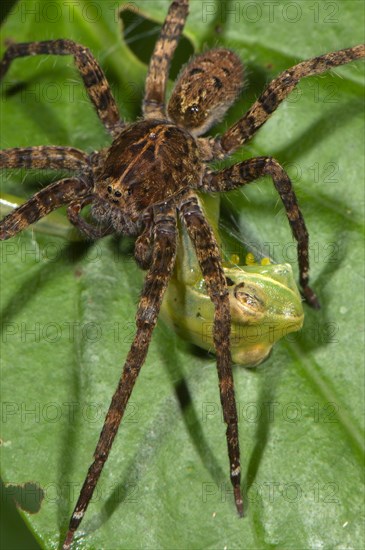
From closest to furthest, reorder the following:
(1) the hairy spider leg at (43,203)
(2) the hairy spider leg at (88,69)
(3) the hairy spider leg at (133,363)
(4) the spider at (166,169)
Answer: (3) the hairy spider leg at (133,363)
(4) the spider at (166,169)
(1) the hairy spider leg at (43,203)
(2) the hairy spider leg at (88,69)

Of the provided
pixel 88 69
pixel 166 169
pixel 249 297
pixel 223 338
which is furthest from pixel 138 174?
pixel 223 338

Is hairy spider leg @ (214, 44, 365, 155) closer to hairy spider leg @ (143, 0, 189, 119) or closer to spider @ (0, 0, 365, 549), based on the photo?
spider @ (0, 0, 365, 549)

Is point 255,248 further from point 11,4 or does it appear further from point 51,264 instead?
point 11,4

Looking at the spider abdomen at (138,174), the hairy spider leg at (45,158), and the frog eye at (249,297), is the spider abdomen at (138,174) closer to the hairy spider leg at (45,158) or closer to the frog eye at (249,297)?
the hairy spider leg at (45,158)

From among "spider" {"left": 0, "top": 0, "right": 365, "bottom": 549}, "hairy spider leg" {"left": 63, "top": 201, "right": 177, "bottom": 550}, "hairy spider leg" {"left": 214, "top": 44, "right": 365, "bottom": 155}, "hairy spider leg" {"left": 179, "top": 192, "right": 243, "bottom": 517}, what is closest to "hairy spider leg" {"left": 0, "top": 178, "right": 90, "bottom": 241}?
"spider" {"left": 0, "top": 0, "right": 365, "bottom": 549}

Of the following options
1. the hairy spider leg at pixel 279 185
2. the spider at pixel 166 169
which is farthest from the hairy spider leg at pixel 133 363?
the hairy spider leg at pixel 279 185

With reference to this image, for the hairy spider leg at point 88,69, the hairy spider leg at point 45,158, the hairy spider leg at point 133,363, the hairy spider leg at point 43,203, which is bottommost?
the hairy spider leg at point 133,363

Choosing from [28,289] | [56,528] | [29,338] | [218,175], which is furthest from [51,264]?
[56,528]

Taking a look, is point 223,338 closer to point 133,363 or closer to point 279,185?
point 133,363

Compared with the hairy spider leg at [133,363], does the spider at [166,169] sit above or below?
above
